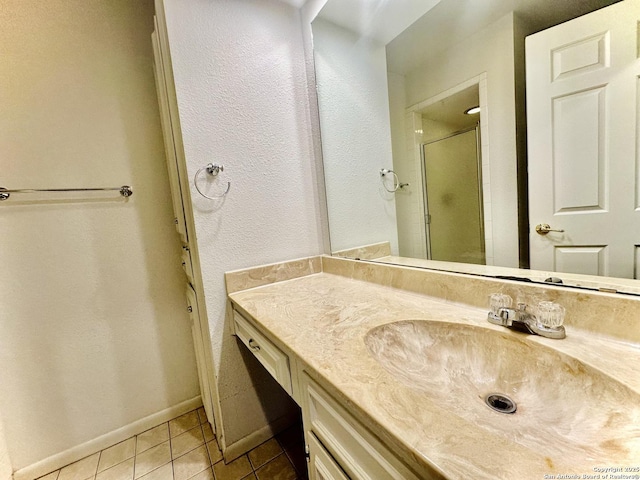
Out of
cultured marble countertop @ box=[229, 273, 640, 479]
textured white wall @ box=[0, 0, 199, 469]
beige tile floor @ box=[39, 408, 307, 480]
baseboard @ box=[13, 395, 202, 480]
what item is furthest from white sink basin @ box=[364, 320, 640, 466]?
baseboard @ box=[13, 395, 202, 480]

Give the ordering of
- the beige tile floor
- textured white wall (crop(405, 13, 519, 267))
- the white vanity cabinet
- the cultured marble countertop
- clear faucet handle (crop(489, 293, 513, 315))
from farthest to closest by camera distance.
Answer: the beige tile floor < textured white wall (crop(405, 13, 519, 267)) < clear faucet handle (crop(489, 293, 513, 315)) < the white vanity cabinet < the cultured marble countertop

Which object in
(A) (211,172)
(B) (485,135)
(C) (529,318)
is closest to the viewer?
(C) (529,318)

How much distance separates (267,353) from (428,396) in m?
0.49

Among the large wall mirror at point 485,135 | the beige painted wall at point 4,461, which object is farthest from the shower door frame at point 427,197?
the beige painted wall at point 4,461

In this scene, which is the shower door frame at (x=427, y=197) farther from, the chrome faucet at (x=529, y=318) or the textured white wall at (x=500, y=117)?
the chrome faucet at (x=529, y=318)

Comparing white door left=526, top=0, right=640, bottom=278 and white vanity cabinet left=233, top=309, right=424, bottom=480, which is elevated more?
white door left=526, top=0, right=640, bottom=278

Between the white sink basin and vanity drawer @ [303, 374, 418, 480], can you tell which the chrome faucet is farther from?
vanity drawer @ [303, 374, 418, 480]

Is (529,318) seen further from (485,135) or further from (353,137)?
(353,137)

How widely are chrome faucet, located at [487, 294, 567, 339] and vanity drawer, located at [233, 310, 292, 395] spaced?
56 cm

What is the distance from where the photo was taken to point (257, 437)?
1.29 meters

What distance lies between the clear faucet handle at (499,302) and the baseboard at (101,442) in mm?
1664

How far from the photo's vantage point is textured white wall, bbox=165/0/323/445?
3.50 feet

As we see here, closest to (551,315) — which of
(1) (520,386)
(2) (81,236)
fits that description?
(1) (520,386)

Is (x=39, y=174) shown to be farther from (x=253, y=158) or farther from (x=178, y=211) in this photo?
(x=253, y=158)
